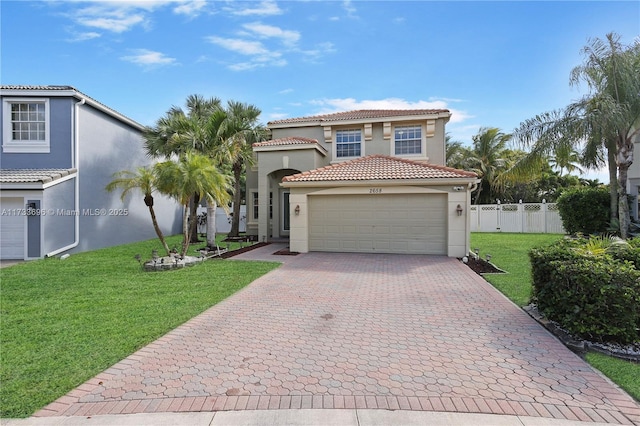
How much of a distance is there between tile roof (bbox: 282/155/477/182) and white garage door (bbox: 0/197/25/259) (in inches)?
426

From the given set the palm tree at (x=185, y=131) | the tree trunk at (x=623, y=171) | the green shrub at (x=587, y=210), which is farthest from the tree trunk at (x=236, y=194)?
the green shrub at (x=587, y=210)

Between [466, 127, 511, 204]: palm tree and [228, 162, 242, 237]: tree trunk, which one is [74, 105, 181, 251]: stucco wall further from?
[466, 127, 511, 204]: palm tree

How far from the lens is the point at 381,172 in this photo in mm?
13961

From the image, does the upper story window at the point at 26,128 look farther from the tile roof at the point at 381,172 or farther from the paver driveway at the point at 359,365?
the paver driveway at the point at 359,365

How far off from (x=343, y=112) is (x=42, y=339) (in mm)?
18390

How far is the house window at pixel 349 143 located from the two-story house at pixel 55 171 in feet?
39.0

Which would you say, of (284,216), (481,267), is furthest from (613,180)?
(284,216)

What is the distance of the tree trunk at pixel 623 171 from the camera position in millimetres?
13133

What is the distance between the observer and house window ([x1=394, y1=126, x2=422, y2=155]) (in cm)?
1769

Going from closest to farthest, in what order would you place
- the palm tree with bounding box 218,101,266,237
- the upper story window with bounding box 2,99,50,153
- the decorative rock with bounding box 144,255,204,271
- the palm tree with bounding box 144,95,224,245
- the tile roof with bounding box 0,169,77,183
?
the decorative rock with bounding box 144,255,204,271
the tile roof with bounding box 0,169,77,183
the upper story window with bounding box 2,99,50,153
the palm tree with bounding box 144,95,224,245
the palm tree with bounding box 218,101,266,237

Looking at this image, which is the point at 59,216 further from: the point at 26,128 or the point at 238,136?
the point at 238,136

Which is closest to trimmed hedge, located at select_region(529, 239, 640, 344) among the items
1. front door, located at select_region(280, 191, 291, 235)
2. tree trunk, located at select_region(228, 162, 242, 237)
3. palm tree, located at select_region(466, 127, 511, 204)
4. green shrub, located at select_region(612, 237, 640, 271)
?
green shrub, located at select_region(612, 237, 640, 271)

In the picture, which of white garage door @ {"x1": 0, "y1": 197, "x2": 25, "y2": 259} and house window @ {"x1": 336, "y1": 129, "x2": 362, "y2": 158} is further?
house window @ {"x1": 336, "y1": 129, "x2": 362, "y2": 158}

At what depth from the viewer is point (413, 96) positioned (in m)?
19.5
